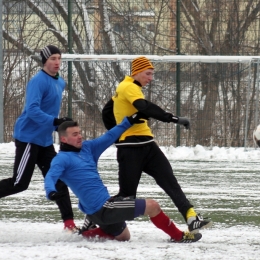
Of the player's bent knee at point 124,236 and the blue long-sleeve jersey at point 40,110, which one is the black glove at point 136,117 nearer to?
the blue long-sleeve jersey at point 40,110

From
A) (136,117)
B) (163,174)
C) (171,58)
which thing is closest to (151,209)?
(163,174)

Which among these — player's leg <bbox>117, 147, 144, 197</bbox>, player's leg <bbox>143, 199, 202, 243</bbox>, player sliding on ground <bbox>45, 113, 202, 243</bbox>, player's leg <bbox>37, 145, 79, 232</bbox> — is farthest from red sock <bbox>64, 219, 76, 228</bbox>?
player's leg <bbox>143, 199, 202, 243</bbox>

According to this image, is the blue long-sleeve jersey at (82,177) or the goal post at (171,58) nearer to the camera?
the blue long-sleeve jersey at (82,177)

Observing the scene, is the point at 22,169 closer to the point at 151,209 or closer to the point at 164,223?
the point at 151,209

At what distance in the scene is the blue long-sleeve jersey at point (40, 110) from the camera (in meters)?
7.61

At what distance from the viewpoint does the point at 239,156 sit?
1538 centimetres

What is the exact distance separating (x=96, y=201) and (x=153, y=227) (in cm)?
117

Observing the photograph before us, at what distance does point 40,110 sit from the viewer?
25.0ft

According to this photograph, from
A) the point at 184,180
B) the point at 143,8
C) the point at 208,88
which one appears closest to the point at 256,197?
the point at 184,180

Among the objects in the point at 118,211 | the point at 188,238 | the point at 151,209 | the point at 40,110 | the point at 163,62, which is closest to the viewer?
the point at 118,211

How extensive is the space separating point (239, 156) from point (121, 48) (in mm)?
3553

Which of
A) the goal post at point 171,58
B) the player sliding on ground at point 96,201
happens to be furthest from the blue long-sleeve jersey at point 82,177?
the goal post at point 171,58

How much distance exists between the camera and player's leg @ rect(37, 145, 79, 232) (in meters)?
7.73

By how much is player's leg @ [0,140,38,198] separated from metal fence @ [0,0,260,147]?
8703mm
